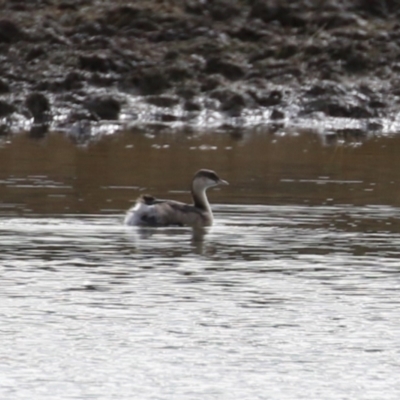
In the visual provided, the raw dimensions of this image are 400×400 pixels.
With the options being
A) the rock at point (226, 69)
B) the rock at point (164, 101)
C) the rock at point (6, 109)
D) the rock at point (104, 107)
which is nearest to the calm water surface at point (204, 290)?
the rock at point (6, 109)

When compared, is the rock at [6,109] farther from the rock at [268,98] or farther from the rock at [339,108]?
the rock at [339,108]

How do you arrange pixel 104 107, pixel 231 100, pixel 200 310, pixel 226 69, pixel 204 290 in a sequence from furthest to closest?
pixel 226 69
pixel 231 100
pixel 104 107
pixel 204 290
pixel 200 310

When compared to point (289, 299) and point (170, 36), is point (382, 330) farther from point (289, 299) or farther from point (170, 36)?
point (170, 36)

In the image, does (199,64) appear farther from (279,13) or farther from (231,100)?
(279,13)

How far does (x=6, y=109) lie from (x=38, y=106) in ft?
2.15

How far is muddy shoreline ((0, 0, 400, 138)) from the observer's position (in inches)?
1342

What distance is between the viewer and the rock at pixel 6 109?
111ft

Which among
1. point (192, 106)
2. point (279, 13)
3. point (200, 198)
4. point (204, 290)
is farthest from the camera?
point (279, 13)

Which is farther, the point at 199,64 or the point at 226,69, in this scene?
the point at 199,64

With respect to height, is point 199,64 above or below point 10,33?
below

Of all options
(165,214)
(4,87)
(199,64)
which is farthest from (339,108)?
(165,214)

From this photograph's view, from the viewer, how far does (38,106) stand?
112ft

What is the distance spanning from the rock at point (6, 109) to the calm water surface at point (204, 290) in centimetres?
1136

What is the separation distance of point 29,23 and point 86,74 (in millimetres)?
2455
